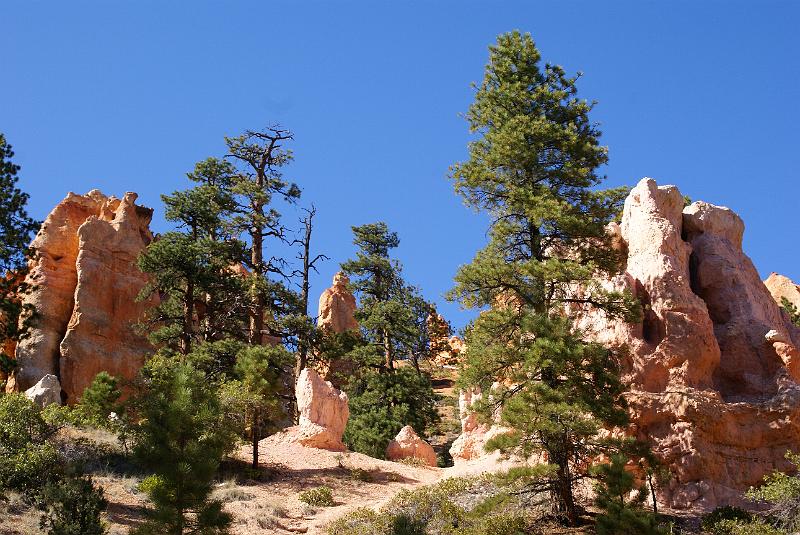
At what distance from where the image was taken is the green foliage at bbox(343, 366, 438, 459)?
3584cm

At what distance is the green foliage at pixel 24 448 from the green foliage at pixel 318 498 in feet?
22.0

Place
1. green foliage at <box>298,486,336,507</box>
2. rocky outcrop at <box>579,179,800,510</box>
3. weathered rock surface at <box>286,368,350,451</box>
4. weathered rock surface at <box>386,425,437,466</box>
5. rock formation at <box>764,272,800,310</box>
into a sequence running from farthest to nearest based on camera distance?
rock formation at <box>764,272,800,310</box> → weathered rock surface at <box>386,425,437,466</box> → weathered rock surface at <box>286,368,350,451</box> → green foliage at <box>298,486,336,507</box> → rocky outcrop at <box>579,179,800,510</box>

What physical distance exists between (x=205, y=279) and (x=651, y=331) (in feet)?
62.2

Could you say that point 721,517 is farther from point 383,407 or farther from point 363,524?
point 383,407

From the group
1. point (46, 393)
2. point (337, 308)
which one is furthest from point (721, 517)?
point (337, 308)

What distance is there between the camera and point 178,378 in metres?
19.5

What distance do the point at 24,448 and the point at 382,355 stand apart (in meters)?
21.5

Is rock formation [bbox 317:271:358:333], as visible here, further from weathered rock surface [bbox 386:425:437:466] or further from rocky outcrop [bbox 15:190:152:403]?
weathered rock surface [bbox 386:425:437:466]

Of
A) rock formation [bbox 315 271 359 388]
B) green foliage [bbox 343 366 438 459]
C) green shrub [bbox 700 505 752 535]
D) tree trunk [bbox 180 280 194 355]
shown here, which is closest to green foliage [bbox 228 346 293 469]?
tree trunk [bbox 180 280 194 355]

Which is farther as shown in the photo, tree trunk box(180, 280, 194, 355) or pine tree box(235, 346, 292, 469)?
tree trunk box(180, 280, 194, 355)

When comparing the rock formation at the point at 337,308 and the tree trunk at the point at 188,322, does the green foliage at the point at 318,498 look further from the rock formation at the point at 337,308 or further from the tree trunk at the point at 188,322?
the rock formation at the point at 337,308

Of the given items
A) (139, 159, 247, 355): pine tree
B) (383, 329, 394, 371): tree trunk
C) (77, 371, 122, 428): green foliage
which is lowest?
(77, 371, 122, 428): green foliage

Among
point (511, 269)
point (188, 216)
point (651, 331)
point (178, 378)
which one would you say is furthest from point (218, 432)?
point (188, 216)

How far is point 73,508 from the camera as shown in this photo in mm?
18672
